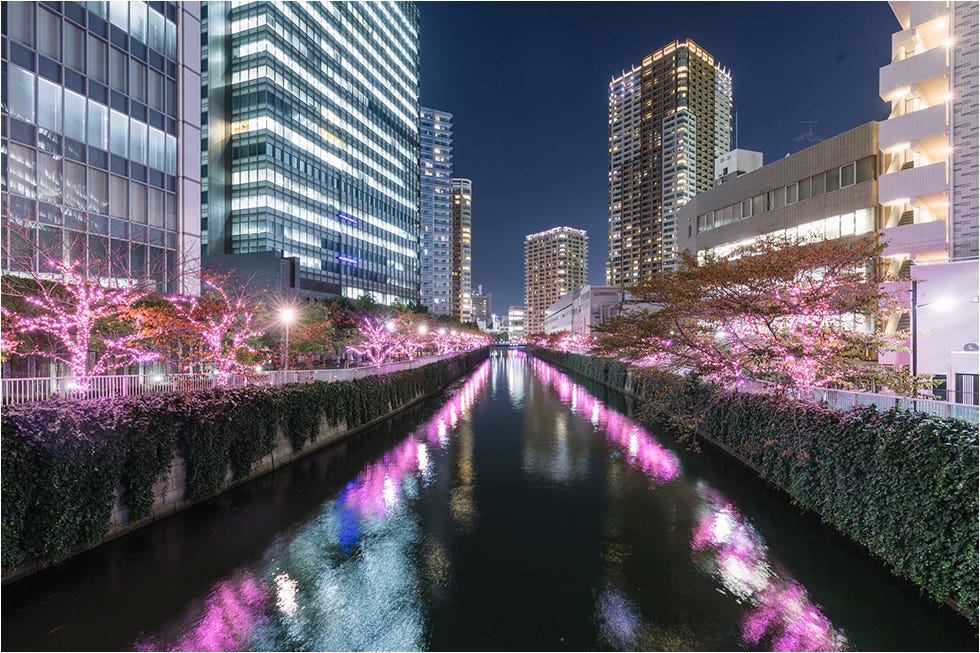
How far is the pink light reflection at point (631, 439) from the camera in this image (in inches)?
671

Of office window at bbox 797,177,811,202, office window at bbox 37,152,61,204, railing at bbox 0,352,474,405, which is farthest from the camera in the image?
office window at bbox 797,177,811,202

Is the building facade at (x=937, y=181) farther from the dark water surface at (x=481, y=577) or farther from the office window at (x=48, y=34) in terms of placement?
the office window at (x=48, y=34)

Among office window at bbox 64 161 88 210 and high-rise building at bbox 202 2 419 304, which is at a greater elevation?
high-rise building at bbox 202 2 419 304

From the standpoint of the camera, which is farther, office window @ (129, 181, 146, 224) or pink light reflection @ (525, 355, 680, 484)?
office window @ (129, 181, 146, 224)

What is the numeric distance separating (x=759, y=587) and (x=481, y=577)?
5453mm

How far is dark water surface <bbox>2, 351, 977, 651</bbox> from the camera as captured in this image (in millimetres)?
7000

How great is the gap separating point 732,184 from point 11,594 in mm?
53609

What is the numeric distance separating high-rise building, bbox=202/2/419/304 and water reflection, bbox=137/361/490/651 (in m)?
50.3

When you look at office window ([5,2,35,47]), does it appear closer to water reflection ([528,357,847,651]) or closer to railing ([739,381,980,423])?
water reflection ([528,357,847,651])

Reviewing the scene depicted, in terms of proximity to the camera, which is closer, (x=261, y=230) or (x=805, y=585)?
(x=805, y=585)

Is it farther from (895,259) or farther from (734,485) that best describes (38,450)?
(895,259)

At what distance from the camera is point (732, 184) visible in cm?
4481

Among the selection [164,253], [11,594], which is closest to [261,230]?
[164,253]

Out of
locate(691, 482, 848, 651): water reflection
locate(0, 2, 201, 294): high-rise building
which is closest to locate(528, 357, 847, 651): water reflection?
locate(691, 482, 848, 651): water reflection
